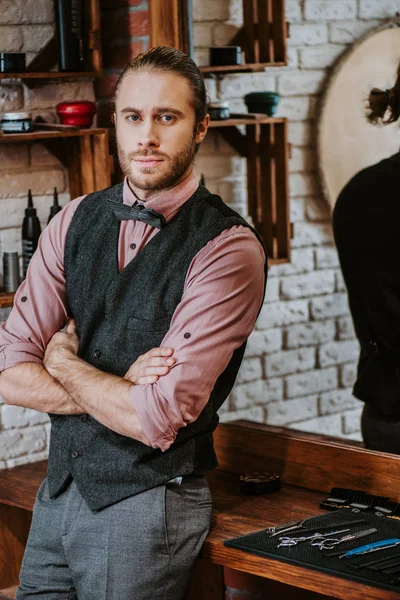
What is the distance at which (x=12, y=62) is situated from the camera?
308 centimetres

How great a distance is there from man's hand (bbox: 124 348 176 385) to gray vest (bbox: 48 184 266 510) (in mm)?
62

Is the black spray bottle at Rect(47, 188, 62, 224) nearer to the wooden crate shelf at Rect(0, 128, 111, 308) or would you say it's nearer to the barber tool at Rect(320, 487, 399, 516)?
the wooden crate shelf at Rect(0, 128, 111, 308)

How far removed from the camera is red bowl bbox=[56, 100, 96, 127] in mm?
3213

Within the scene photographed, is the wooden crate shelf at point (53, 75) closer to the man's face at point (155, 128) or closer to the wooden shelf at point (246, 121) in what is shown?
the wooden shelf at point (246, 121)

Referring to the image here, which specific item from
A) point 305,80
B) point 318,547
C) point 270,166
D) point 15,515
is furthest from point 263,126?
point 318,547

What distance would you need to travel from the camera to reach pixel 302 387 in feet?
13.7

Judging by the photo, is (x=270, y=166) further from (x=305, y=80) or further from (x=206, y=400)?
(x=206, y=400)

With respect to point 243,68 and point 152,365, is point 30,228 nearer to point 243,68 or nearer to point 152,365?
point 243,68

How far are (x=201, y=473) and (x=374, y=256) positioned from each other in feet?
2.92

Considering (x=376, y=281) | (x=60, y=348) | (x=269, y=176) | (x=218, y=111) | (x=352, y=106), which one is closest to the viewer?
(x=60, y=348)

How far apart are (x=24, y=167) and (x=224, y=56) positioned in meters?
0.79

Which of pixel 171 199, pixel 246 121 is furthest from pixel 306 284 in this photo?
pixel 171 199

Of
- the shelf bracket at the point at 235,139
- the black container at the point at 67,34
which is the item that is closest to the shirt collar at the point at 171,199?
the black container at the point at 67,34

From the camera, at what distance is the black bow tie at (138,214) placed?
2.37 m
